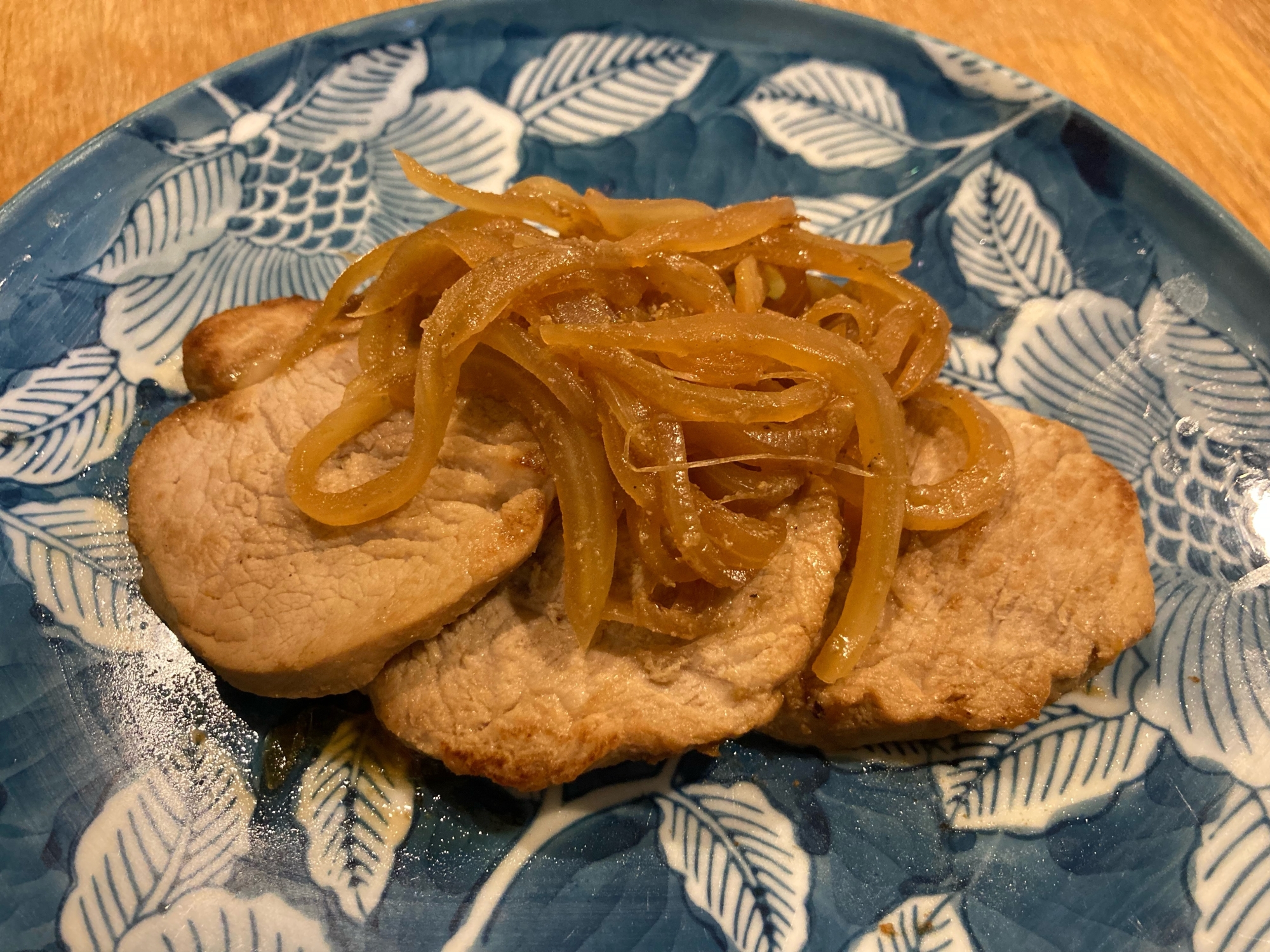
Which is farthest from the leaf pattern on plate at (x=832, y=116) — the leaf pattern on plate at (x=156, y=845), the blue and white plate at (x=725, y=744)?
the leaf pattern on plate at (x=156, y=845)

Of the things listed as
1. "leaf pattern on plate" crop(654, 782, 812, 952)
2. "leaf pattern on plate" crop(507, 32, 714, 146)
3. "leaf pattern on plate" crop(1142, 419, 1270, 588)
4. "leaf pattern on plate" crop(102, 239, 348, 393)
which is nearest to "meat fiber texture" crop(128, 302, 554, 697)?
"leaf pattern on plate" crop(102, 239, 348, 393)

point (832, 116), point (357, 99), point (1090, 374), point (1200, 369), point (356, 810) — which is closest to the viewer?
point (356, 810)

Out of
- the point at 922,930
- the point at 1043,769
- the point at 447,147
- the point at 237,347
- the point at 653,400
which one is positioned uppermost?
the point at 653,400

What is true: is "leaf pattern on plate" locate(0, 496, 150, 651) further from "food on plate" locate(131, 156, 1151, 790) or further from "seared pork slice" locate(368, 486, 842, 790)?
"seared pork slice" locate(368, 486, 842, 790)

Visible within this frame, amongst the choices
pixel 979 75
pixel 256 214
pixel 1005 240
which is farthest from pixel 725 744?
pixel 979 75

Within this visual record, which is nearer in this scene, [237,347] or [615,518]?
[615,518]

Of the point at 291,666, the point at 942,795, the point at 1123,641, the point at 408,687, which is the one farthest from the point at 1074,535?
the point at 291,666

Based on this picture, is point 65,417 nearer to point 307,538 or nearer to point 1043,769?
point 307,538
